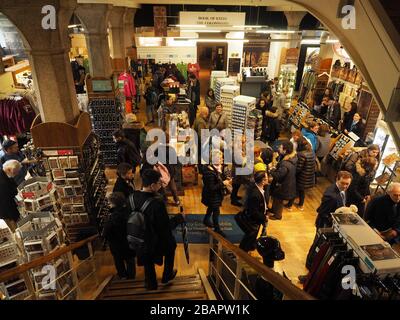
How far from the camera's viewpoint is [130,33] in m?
16.4

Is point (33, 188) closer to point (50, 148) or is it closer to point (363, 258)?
point (50, 148)

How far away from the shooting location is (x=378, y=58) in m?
2.75

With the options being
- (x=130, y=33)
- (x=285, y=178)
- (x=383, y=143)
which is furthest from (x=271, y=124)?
(x=130, y=33)

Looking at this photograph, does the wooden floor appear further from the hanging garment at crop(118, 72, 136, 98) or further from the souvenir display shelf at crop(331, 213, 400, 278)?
the hanging garment at crop(118, 72, 136, 98)

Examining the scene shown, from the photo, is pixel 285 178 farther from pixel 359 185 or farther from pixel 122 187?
pixel 122 187

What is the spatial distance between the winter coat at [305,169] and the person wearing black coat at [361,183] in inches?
34.2

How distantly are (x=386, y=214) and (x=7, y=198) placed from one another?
20.8 ft

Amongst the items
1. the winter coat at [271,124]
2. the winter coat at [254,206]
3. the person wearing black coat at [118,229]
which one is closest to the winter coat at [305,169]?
the winter coat at [254,206]

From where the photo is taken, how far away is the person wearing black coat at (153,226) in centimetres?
353

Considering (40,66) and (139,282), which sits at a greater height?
(40,66)

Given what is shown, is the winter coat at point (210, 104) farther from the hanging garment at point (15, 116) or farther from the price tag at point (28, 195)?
the price tag at point (28, 195)
